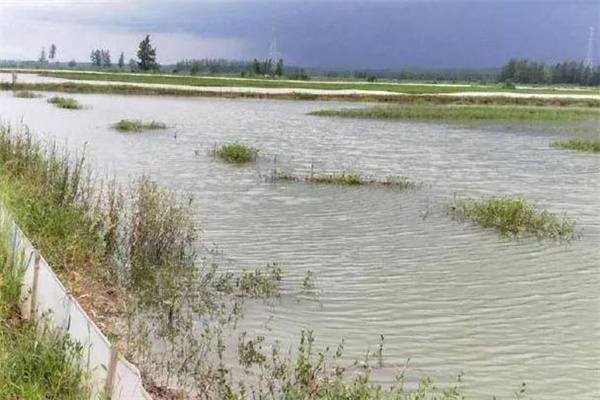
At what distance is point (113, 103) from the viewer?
1451 inches

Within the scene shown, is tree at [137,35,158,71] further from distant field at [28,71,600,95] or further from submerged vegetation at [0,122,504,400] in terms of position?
submerged vegetation at [0,122,504,400]

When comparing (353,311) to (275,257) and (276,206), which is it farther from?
(276,206)

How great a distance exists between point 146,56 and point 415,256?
93713 mm

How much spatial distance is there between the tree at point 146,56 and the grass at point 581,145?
80082 millimetres

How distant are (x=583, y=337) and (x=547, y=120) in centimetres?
3361

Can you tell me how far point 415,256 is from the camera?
894 centimetres

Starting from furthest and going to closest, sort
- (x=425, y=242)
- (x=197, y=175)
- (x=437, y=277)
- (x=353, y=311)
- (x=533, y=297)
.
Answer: (x=197, y=175) → (x=425, y=242) → (x=437, y=277) → (x=533, y=297) → (x=353, y=311)

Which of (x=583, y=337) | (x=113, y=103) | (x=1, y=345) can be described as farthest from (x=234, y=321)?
(x=113, y=103)

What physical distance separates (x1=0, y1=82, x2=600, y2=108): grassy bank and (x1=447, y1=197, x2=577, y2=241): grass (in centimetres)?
3805

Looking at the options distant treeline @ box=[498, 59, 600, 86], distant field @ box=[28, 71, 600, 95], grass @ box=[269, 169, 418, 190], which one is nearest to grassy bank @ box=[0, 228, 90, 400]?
grass @ box=[269, 169, 418, 190]

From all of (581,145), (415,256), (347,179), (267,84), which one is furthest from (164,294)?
(267,84)

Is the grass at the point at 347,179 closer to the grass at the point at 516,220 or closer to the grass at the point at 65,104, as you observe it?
the grass at the point at 516,220

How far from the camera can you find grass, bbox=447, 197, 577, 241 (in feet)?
34.2

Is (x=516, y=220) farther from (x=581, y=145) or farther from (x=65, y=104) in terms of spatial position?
(x=65, y=104)
